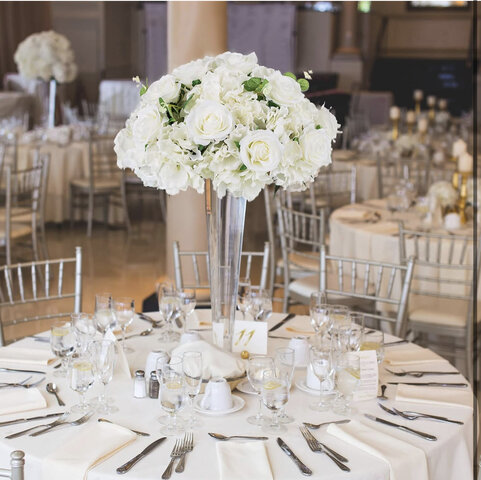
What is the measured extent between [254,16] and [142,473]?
13.5 metres

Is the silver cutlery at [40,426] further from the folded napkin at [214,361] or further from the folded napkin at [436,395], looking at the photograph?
the folded napkin at [436,395]

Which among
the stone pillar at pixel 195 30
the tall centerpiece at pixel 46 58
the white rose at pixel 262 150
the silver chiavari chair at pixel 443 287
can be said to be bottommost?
the silver chiavari chair at pixel 443 287

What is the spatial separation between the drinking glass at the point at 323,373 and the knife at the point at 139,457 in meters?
0.47

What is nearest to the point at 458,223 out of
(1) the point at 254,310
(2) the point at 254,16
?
(1) the point at 254,310

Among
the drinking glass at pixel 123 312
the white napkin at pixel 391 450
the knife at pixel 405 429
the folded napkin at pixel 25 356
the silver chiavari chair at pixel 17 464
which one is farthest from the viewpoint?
the drinking glass at pixel 123 312

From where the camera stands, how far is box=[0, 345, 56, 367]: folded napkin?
251 cm

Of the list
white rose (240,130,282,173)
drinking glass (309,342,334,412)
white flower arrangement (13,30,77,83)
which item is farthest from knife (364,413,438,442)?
white flower arrangement (13,30,77,83)

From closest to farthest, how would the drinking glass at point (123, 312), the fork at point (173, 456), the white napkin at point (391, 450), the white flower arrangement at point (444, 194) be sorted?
the fork at point (173, 456) → the white napkin at point (391, 450) → the drinking glass at point (123, 312) → the white flower arrangement at point (444, 194)

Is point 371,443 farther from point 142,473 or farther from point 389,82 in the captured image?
point 389,82

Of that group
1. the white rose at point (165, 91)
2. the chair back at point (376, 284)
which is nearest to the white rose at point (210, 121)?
the white rose at point (165, 91)

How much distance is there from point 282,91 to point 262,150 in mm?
182

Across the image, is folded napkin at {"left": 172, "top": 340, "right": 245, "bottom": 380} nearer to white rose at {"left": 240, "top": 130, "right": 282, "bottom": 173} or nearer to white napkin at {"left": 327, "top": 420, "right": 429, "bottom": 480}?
white napkin at {"left": 327, "top": 420, "right": 429, "bottom": 480}

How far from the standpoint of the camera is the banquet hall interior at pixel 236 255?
6.73 ft

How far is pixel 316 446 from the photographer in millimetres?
1923
